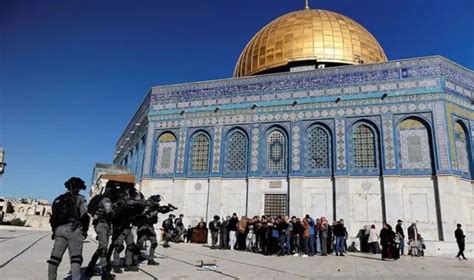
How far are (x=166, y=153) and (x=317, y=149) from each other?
735cm

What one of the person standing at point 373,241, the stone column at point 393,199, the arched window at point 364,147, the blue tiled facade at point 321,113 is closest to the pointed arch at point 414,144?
the blue tiled facade at point 321,113

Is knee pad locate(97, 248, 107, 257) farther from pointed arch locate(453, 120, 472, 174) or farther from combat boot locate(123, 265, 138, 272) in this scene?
pointed arch locate(453, 120, 472, 174)

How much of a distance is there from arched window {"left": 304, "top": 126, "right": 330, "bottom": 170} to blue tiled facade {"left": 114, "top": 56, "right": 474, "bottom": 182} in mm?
159

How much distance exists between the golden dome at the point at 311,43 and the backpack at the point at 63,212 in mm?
16613

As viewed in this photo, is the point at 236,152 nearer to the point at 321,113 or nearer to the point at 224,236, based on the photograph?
the point at 321,113

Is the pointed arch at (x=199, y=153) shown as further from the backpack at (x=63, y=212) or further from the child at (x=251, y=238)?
Result: the backpack at (x=63, y=212)

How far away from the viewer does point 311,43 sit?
1931cm

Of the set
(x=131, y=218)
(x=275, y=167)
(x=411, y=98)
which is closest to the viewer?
(x=131, y=218)

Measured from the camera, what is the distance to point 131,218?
568cm

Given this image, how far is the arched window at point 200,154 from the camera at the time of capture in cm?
1693

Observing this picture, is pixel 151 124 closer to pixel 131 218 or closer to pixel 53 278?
pixel 131 218

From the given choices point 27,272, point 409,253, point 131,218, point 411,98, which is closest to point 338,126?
point 411,98

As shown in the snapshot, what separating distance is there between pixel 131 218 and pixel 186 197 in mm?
10960

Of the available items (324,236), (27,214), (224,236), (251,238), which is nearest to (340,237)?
(324,236)
